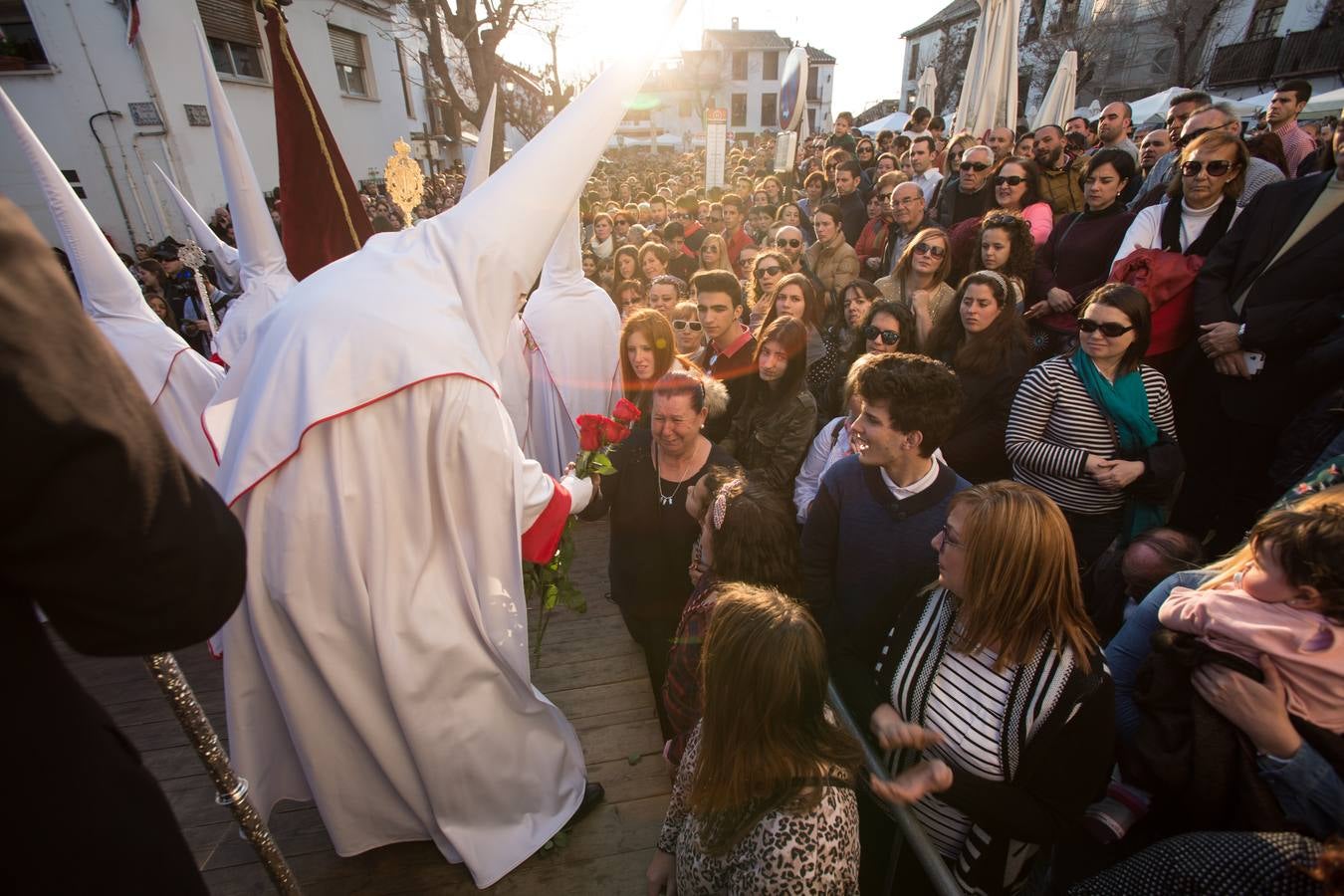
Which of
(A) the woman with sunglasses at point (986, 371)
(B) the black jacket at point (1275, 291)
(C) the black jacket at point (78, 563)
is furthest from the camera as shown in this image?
(A) the woman with sunglasses at point (986, 371)

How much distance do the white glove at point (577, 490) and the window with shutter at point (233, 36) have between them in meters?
14.9

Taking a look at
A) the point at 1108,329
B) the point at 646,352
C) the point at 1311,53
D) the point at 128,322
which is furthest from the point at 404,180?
the point at 1311,53

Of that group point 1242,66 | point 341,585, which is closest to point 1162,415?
point 341,585

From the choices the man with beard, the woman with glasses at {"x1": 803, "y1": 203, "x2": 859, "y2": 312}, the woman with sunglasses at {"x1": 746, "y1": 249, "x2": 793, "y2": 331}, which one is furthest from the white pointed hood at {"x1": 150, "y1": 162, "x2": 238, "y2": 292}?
the man with beard

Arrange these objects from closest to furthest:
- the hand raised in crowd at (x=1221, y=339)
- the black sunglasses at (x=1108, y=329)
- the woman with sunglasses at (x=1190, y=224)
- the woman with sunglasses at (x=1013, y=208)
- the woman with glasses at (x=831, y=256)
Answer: the black sunglasses at (x=1108, y=329) → the hand raised in crowd at (x=1221, y=339) → the woman with sunglasses at (x=1190, y=224) → the woman with sunglasses at (x=1013, y=208) → the woman with glasses at (x=831, y=256)

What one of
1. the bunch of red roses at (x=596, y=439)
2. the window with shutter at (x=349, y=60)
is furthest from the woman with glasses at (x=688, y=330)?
the window with shutter at (x=349, y=60)

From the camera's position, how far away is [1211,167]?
11.2 feet

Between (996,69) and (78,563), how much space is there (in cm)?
965

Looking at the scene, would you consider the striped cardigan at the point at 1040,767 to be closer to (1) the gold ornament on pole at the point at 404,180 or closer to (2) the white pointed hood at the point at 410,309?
(2) the white pointed hood at the point at 410,309

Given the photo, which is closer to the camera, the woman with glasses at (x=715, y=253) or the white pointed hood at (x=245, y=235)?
the white pointed hood at (x=245, y=235)

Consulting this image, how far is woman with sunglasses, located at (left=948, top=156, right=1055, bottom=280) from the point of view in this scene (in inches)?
190

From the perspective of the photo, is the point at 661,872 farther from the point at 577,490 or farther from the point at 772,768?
the point at 577,490

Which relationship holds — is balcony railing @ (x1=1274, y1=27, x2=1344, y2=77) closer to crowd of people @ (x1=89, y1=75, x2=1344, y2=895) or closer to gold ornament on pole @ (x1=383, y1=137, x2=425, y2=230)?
crowd of people @ (x1=89, y1=75, x2=1344, y2=895)

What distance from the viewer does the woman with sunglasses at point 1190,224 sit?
3385mm
